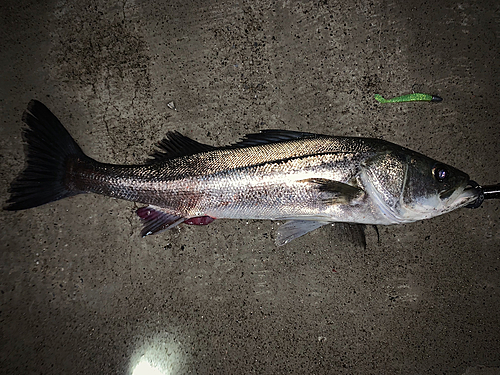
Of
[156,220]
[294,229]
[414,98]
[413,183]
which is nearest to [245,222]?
[294,229]

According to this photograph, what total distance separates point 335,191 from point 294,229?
62 cm

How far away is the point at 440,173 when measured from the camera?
8.39 ft

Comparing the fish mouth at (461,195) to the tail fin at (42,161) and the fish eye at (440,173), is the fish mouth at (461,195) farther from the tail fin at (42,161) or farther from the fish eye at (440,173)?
the tail fin at (42,161)

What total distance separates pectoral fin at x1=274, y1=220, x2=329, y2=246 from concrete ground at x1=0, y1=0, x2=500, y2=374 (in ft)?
0.75

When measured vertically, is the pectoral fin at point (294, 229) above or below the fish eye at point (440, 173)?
below

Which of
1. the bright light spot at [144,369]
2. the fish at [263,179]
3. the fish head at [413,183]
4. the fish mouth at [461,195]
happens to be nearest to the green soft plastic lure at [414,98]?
the fish at [263,179]

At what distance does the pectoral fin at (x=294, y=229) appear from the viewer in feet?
9.31

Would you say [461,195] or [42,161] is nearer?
[461,195]

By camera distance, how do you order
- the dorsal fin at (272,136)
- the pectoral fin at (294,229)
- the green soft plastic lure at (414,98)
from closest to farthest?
the dorsal fin at (272,136)
the pectoral fin at (294,229)
the green soft plastic lure at (414,98)

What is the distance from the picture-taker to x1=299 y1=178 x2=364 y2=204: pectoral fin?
2.52 meters

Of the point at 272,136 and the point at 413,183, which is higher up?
the point at 272,136

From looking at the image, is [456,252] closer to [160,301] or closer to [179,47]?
[160,301]

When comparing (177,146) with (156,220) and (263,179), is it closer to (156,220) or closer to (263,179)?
(156,220)

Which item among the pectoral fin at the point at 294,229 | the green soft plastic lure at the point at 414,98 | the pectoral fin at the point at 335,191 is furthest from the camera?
the green soft plastic lure at the point at 414,98
